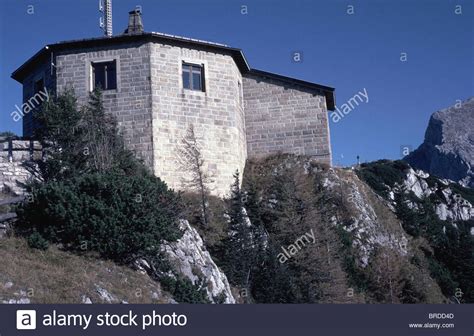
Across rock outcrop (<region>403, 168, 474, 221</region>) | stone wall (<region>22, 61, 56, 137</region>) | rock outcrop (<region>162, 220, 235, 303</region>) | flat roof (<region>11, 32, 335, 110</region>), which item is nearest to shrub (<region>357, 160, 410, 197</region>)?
rock outcrop (<region>403, 168, 474, 221</region>)

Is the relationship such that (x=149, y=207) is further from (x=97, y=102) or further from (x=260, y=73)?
(x=260, y=73)

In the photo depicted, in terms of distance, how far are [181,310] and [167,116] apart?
1324 centimetres

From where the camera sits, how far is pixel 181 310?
14000mm

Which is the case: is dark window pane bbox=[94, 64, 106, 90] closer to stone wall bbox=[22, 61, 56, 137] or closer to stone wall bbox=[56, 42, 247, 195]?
stone wall bbox=[56, 42, 247, 195]

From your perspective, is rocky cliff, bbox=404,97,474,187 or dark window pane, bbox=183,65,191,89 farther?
rocky cliff, bbox=404,97,474,187

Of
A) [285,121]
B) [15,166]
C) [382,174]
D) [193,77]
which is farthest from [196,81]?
[382,174]

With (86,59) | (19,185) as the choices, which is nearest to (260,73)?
(86,59)

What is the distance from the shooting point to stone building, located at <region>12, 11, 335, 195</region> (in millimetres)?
25781

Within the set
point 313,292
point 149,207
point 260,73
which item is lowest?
point 313,292

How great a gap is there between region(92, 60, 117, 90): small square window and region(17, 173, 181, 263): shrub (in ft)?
27.5

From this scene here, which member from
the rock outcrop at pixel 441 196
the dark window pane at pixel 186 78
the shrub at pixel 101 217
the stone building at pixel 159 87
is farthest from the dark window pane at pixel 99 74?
the rock outcrop at pixel 441 196

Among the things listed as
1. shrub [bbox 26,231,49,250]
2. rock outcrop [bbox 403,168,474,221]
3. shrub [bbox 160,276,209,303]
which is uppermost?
rock outcrop [bbox 403,168,474,221]

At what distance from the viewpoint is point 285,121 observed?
98.1ft

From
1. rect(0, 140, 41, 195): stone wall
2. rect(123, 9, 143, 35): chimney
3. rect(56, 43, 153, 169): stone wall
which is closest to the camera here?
rect(0, 140, 41, 195): stone wall
